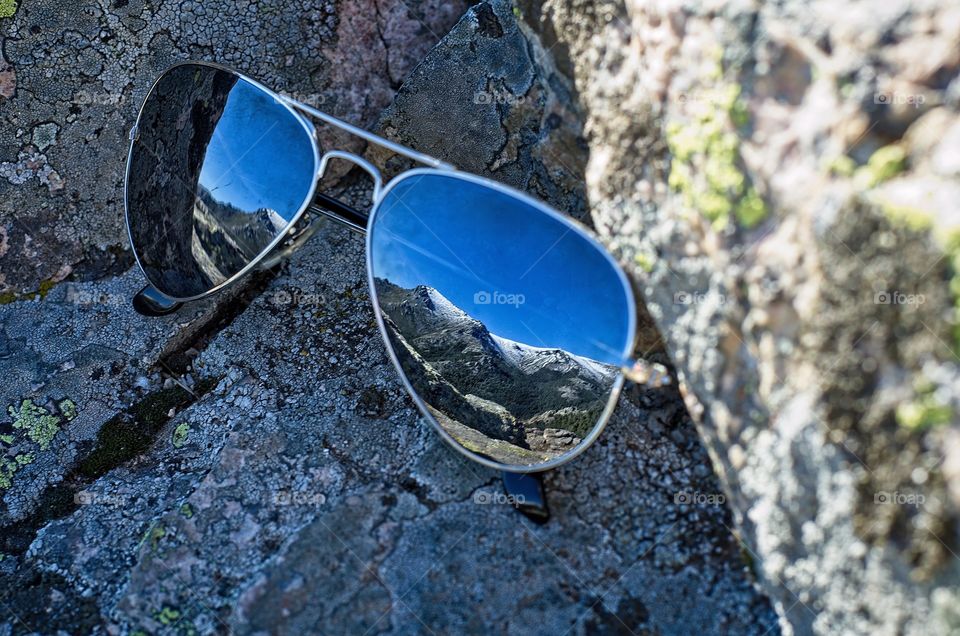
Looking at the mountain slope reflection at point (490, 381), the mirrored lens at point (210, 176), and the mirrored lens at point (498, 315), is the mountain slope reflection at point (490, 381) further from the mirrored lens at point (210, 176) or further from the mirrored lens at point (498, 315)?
the mirrored lens at point (210, 176)

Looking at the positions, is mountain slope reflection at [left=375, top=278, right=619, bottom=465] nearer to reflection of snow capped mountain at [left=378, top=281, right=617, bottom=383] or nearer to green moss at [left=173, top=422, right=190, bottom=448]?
reflection of snow capped mountain at [left=378, top=281, right=617, bottom=383]

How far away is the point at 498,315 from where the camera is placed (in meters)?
1.30

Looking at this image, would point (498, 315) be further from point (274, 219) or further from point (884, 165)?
point (884, 165)

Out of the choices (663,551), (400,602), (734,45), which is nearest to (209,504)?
(400,602)

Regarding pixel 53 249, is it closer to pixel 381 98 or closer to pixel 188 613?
pixel 381 98

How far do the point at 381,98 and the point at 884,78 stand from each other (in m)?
1.09

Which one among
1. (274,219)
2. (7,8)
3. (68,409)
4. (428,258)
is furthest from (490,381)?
(7,8)

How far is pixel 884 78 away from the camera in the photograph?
2.62 ft

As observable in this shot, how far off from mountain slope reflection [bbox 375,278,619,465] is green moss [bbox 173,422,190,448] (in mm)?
423

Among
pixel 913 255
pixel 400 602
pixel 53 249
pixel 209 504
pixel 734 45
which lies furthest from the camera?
pixel 53 249

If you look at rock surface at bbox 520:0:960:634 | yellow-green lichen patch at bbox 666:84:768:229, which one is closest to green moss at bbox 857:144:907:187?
rock surface at bbox 520:0:960:634

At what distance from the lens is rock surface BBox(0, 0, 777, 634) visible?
109cm

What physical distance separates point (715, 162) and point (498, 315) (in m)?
0.47

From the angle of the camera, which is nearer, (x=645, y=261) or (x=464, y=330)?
(x=645, y=261)
